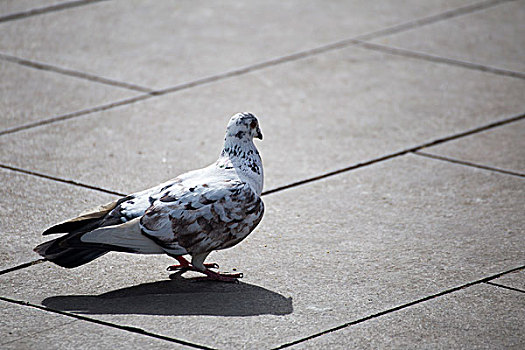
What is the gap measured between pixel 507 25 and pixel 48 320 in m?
7.06

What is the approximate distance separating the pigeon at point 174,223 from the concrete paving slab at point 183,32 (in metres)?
3.50

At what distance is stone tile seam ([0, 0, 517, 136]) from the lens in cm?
746

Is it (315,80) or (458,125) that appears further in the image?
(315,80)

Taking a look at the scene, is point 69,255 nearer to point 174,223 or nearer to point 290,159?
point 174,223

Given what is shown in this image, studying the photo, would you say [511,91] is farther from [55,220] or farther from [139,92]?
[55,220]

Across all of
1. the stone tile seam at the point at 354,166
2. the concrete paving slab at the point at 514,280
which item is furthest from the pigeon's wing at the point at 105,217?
the concrete paving slab at the point at 514,280

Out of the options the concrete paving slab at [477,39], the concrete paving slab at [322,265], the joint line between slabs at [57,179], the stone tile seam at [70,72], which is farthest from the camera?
the concrete paving slab at [477,39]

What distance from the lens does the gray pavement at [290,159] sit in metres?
4.49

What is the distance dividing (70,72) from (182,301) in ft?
13.8

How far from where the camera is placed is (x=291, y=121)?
7.50 m

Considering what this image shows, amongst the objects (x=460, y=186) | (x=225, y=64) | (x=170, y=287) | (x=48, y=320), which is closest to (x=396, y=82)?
(x=225, y=64)

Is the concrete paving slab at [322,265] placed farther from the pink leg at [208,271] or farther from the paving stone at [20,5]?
the paving stone at [20,5]

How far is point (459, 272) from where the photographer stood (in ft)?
16.5

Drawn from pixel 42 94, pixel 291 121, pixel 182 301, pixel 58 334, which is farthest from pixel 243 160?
pixel 42 94
